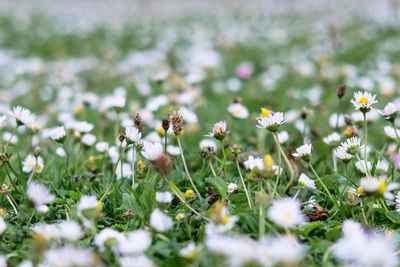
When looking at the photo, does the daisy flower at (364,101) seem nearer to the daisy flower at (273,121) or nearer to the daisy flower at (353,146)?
the daisy flower at (353,146)

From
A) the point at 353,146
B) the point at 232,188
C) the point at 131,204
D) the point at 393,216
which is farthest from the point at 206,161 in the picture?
the point at 393,216

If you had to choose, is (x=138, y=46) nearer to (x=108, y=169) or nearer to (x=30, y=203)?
(x=108, y=169)

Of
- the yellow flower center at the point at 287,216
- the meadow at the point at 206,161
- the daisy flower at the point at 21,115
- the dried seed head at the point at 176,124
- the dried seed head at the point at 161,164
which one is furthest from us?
the daisy flower at the point at 21,115

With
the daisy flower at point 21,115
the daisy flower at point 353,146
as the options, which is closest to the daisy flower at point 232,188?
the daisy flower at point 353,146

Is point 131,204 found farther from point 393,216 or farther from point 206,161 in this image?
point 393,216

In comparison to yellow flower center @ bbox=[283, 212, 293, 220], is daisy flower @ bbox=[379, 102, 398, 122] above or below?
above

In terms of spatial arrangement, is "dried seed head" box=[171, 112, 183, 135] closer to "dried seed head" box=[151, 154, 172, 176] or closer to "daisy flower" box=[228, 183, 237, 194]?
"dried seed head" box=[151, 154, 172, 176]

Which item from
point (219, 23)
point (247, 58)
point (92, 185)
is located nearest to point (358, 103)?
point (92, 185)

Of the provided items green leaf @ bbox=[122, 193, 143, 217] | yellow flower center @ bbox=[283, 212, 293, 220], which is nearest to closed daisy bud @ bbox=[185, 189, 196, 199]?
→ green leaf @ bbox=[122, 193, 143, 217]
